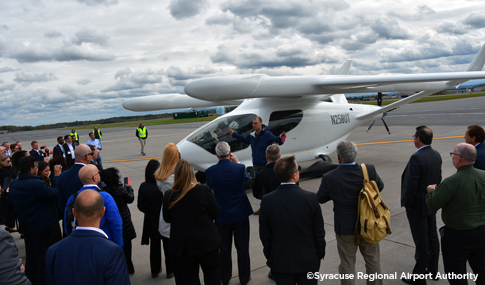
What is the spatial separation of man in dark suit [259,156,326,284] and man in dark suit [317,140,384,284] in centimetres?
57

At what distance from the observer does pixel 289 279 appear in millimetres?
2914

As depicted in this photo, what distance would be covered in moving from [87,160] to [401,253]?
4.51 metres

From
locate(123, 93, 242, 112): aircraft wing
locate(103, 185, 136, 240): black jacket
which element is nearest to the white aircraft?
locate(123, 93, 242, 112): aircraft wing

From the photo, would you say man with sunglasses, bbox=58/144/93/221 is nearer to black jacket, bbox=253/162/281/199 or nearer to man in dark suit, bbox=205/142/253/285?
man in dark suit, bbox=205/142/253/285

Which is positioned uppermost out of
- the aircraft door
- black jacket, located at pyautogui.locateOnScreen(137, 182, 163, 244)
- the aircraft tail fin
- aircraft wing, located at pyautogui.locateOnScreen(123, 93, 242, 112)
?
the aircraft tail fin

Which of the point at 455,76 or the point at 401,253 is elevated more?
the point at 455,76

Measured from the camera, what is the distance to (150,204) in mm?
4238

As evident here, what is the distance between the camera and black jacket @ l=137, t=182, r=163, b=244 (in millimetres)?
4203

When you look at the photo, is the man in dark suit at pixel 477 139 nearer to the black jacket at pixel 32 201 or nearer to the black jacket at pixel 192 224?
the black jacket at pixel 192 224

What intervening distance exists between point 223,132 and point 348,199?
221 inches

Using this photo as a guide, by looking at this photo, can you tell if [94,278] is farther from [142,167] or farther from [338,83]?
[142,167]

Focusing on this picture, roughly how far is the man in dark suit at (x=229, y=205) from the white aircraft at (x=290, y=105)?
337 cm

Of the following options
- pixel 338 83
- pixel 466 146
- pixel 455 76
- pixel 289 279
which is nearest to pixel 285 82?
pixel 338 83

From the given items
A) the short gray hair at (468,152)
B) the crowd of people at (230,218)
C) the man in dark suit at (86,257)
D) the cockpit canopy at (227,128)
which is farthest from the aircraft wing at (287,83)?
the man in dark suit at (86,257)
